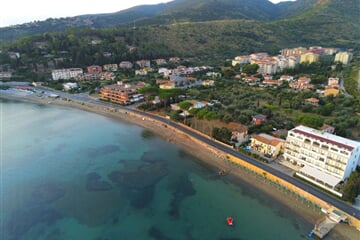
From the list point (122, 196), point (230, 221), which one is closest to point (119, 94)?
point (122, 196)

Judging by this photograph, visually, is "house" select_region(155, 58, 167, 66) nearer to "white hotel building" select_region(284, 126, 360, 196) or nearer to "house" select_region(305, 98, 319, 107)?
"house" select_region(305, 98, 319, 107)

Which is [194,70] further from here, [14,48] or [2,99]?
[14,48]

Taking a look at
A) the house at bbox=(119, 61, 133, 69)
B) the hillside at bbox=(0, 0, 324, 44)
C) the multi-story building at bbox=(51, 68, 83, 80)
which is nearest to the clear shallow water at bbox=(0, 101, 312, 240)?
the multi-story building at bbox=(51, 68, 83, 80)

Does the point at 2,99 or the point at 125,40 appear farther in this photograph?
the point at 125,40

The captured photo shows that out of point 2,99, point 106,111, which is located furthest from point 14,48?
point 106,111

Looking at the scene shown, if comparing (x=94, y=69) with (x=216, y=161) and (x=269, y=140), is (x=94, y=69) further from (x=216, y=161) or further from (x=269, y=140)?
(x=269, y=140)

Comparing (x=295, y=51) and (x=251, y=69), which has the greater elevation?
(x=295, y=51)

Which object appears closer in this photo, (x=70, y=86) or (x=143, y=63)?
(x=70, y=86)
